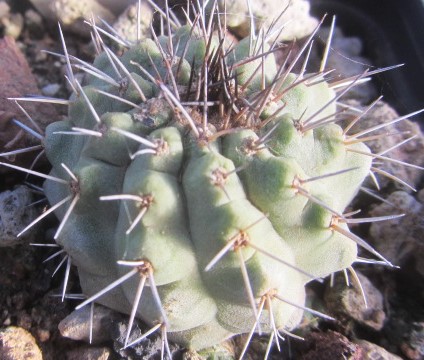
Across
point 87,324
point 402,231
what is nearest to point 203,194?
point 87,324

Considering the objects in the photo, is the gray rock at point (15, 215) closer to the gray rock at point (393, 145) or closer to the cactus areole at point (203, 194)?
the cactus areole at point (203, 194)

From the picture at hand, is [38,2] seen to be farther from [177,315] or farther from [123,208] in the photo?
[177,315]

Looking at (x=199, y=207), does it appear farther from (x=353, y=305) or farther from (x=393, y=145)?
(x=393, y=145)

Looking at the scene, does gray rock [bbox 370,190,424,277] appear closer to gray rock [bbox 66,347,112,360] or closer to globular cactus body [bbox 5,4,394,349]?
globular cactus body [bbox 5,4,394,349]

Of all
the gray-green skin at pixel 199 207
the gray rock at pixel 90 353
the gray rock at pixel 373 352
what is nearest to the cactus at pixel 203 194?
the gray-green skin at pixel 199 207

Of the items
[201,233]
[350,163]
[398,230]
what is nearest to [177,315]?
[201,233]

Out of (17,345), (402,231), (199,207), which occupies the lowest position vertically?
(17,345)

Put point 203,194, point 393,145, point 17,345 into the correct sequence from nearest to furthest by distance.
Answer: point 203,194, point 17,345, point 393,145

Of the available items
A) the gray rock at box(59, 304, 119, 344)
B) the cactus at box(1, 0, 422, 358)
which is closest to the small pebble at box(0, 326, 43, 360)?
the gray rock at box(59, 304, 119, 344)
